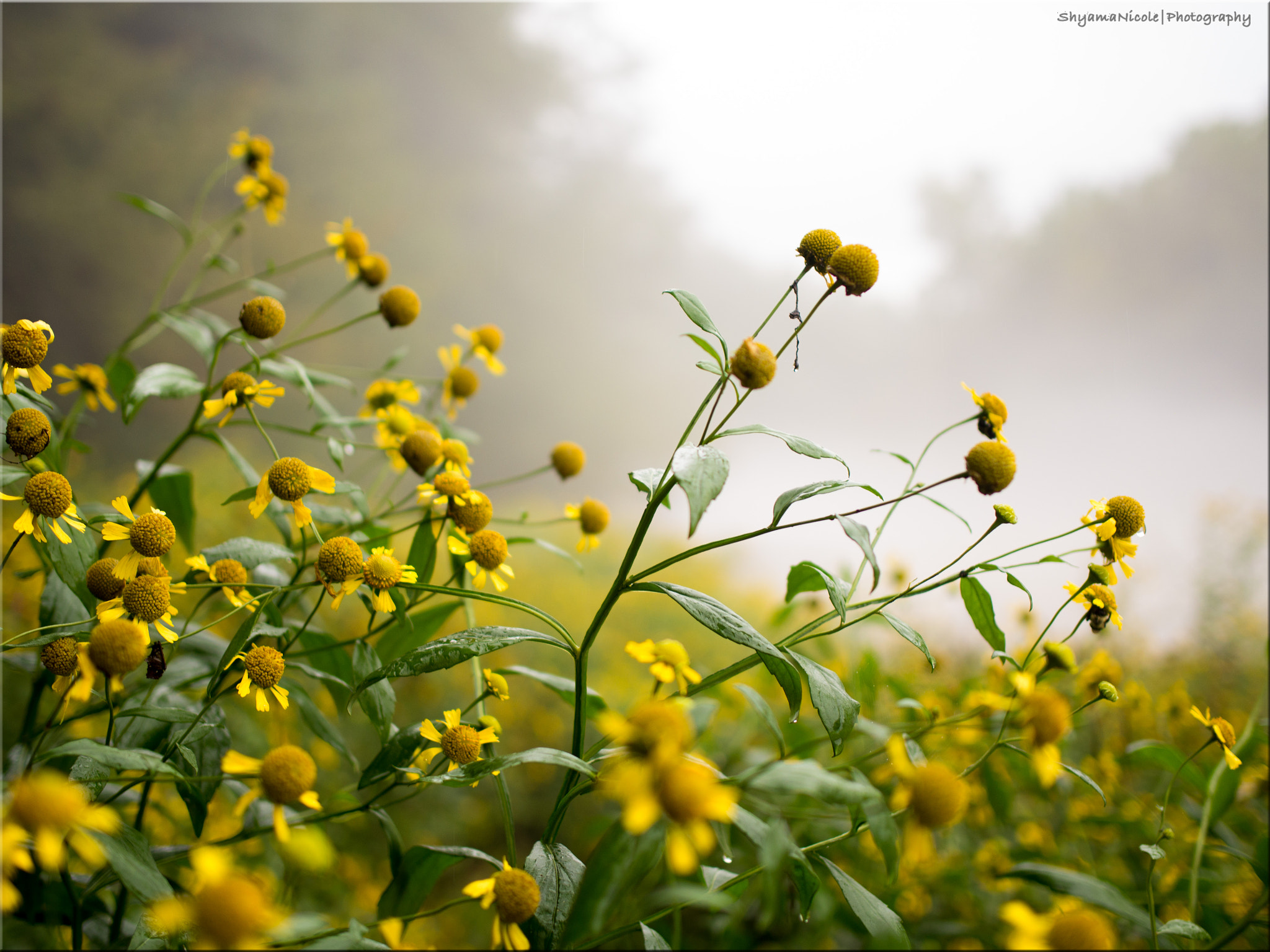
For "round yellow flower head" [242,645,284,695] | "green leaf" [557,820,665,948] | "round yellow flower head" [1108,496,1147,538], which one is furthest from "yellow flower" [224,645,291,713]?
"round yellow flower head" [1108,496,1147,538]

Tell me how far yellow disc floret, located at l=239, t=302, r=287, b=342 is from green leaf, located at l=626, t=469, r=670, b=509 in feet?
1.07

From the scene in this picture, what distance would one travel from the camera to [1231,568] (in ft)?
5.66

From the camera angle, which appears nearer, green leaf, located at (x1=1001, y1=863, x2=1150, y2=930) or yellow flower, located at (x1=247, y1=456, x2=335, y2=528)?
green leaf, located at (x1=1001, y1=863, x2=1150, y2=930)

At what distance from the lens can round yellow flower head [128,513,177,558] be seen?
1.35 ft

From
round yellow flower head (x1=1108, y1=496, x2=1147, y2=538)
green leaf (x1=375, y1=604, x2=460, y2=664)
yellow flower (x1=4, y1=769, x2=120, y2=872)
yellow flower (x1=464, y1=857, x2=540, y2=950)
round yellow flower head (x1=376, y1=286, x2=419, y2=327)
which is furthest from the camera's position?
round yellow flower head (x1=376, y1=286, x2=419, y2=327)

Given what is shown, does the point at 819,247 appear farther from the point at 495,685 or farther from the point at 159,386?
the point at 159,386

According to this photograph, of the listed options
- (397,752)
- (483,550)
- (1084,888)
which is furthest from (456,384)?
(1084,888)

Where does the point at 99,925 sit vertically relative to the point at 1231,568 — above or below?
below

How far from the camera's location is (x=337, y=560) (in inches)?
17.1

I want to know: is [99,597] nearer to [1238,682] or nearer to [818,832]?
[818,832]

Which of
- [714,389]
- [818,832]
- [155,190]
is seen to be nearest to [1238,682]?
[818,832]

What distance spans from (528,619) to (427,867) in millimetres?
1805

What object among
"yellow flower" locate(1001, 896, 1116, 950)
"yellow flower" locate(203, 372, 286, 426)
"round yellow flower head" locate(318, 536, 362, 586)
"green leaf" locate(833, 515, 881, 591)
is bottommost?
"round yellow flower head" locate(318, 536, 362, 586)

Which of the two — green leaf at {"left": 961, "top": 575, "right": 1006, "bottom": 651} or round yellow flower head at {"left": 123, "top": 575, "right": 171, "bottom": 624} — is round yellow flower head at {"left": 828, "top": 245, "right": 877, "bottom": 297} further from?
round yellow flower head at {"left": 123, "top": 575, "right": 171, "bottom": 624}
